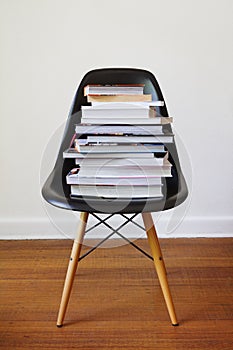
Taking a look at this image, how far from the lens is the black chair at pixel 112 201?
151 cm

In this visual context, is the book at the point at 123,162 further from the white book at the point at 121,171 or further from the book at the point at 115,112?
the book at the point at 115,112

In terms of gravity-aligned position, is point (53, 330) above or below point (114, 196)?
below

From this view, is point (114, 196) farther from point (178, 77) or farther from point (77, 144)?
point (178, 77)

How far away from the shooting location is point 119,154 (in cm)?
152

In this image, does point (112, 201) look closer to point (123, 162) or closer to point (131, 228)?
point (123, 162)

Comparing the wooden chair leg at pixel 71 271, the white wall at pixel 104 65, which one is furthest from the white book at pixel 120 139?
the white wall at pixel 104 65

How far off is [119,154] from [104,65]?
0.94 meters

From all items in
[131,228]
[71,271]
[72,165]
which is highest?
[72,165]

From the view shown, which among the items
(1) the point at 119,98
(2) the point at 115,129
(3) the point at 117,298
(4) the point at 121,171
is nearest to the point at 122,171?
(4) the point at 121,171

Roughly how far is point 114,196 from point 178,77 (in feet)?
3.33

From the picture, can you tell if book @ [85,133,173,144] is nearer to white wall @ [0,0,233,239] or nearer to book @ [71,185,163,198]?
book @ [71,185,163,198]

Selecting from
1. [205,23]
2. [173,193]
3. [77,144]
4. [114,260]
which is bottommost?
[114,260]

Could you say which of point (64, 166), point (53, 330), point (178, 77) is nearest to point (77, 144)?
point (64, 166)

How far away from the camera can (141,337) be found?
1.67m
